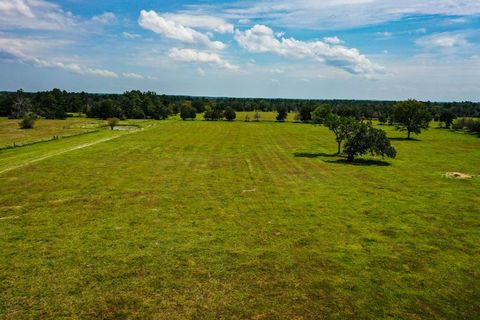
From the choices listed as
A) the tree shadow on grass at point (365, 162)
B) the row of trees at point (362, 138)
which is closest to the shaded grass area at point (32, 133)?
the tree shadow on grass at point (365, 162)

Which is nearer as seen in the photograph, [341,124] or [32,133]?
[341,124]

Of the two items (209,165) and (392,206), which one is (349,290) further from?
(209,165)

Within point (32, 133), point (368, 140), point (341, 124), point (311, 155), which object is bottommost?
point (32, 133)

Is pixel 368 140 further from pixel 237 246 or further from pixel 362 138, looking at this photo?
pixel 237 246

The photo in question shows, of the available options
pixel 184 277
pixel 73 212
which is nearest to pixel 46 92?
pixel 73 212

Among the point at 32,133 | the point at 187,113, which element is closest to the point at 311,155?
the point at 32,133

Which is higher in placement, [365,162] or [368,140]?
[368,140]
